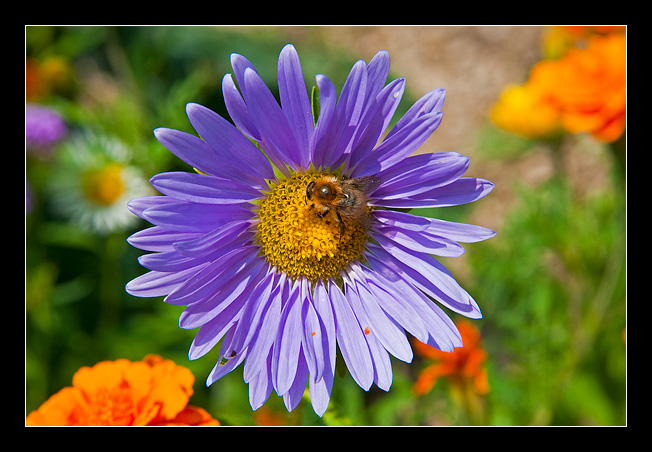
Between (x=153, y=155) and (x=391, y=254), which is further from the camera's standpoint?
(x=153, y=155)

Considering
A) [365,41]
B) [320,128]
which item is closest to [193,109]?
[320,128]

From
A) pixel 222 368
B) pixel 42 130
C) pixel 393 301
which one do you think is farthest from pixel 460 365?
pixel 42 130

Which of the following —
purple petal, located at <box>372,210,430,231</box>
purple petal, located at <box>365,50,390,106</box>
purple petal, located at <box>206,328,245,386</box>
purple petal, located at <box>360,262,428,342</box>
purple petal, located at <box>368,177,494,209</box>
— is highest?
purple petal, located at <box>365,50,390,106</box>

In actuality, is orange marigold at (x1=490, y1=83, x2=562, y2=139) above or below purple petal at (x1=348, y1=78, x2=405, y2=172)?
above

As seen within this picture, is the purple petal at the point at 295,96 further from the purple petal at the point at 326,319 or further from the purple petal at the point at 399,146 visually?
the purple petal at the point at 326,319

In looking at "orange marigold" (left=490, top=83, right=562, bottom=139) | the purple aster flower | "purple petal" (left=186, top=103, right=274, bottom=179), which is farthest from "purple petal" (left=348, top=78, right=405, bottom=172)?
"orange marigold" (left=490, top=83, right=562, bottom=139)

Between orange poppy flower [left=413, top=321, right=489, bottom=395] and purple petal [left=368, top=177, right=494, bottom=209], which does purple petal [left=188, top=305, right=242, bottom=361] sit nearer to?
purple petal [left=368, top=177, right=494, bottom=209]

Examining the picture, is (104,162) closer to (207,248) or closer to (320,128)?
→ (207,248)
